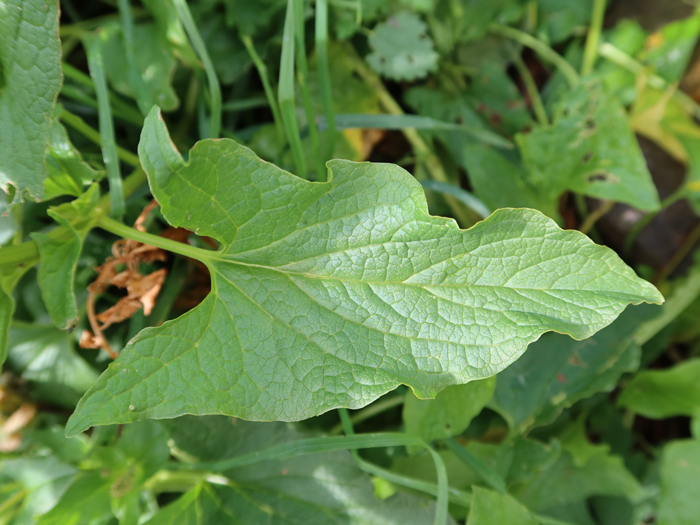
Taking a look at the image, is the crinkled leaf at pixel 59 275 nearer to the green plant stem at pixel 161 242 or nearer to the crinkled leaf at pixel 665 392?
the green plant stem at pixel 161 242

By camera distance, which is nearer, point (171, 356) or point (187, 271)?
point (171, 356)

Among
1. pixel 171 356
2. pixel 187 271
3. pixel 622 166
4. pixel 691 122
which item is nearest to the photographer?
pixel 171 356

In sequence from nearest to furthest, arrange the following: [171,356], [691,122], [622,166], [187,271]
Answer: [171,356]
[187,271]
[622,166]
[691,122]

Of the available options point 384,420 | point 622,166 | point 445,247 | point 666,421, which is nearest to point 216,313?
point 445,247

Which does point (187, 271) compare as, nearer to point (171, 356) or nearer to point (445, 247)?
point (171, 356)

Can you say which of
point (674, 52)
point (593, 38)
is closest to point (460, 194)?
point (593, 38)

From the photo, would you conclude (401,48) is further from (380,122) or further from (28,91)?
(28,91)
